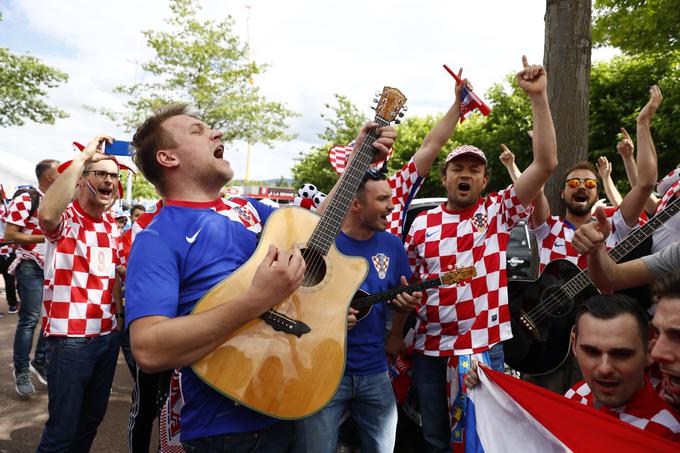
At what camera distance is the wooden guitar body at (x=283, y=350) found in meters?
1.64

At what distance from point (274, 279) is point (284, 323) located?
27cm

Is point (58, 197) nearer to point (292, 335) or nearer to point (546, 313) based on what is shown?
point (292, 335)

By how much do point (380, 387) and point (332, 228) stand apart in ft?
3.68

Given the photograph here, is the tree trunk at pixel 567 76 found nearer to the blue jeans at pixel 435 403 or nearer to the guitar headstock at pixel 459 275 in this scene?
the guitar headstock at pixel 459 275

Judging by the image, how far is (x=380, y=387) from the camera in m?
2.78

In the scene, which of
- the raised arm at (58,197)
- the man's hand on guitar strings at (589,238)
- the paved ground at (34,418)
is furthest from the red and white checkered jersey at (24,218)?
the man's hand on guitar strings at (589,238)

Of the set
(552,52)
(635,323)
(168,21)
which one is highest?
(168,21)

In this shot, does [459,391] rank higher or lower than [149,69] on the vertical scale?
lower

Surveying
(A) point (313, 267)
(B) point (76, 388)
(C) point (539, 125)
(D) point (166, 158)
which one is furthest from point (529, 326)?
(B) point (76, 388)

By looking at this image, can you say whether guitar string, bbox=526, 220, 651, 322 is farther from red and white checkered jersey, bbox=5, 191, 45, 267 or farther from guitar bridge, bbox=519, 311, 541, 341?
red and white checkered jersey, bbox=5, 191, 45, 267

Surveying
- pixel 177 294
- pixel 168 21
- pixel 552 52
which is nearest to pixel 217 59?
pixel 168 21

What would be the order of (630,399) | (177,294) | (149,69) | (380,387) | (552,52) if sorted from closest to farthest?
(177,294)
(630,399)
(380,387)
(552,52)
(149,69)

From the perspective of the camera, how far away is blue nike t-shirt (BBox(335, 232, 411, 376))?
276cm

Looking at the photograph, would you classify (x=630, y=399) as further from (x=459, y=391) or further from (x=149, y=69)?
(x=149, y=69)
